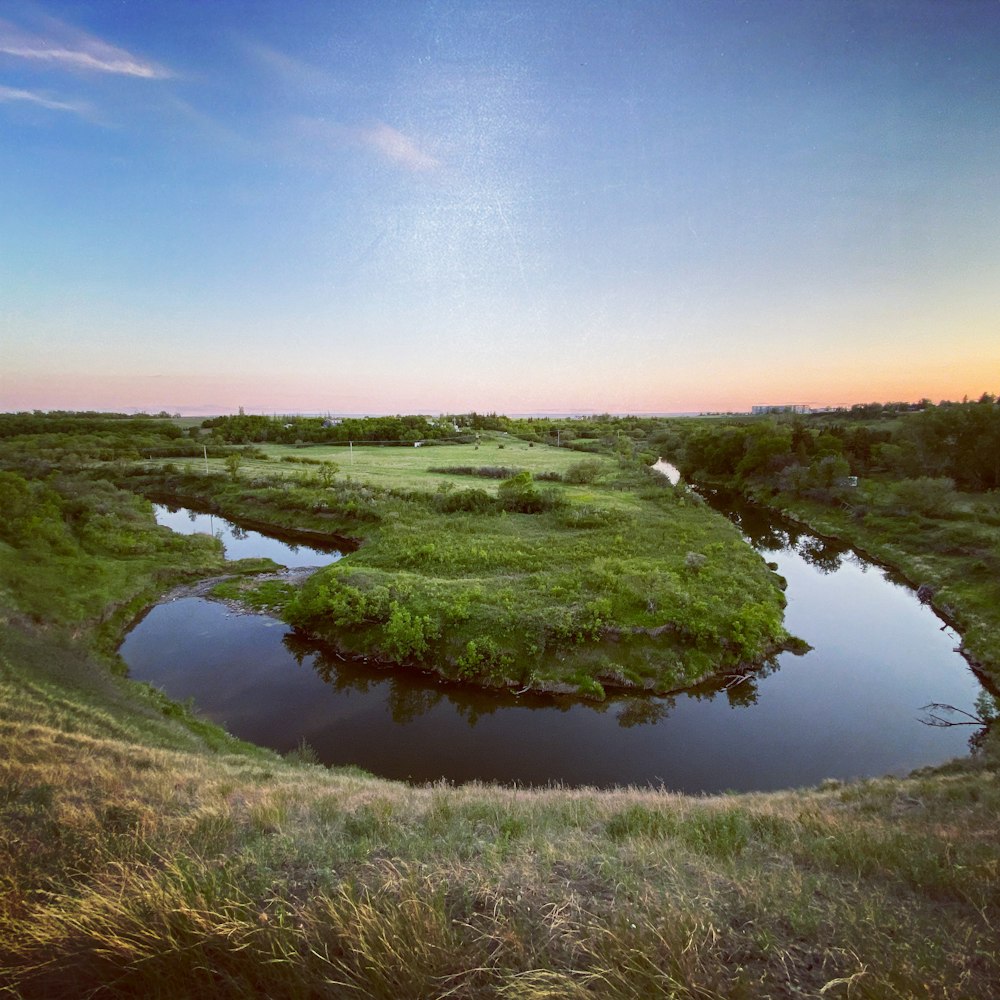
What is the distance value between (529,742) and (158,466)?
65.6m

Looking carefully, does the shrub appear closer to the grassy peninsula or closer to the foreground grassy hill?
the grassy peninsula

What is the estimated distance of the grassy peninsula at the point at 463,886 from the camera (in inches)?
126

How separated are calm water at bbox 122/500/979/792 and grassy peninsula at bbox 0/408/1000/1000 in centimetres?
492

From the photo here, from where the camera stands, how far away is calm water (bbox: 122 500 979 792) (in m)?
14.4

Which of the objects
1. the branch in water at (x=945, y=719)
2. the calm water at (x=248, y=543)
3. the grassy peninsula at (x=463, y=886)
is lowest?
the branch in water at (x=945, y=719)

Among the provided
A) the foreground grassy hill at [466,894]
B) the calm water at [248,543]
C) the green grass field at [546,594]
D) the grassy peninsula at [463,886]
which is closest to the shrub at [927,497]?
the green grass field at [546,594]

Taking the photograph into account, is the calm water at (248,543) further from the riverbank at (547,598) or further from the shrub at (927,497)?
the shrub at (927,497)

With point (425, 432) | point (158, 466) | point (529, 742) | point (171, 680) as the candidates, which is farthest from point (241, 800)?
point (425, 432)

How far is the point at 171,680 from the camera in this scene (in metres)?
18.3

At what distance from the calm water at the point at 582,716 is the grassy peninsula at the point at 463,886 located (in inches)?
194

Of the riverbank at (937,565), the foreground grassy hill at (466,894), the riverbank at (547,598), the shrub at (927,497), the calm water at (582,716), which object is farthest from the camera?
the shrub at (927,497)

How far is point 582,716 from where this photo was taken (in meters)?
16.3

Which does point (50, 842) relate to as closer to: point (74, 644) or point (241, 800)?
point (241, 800)

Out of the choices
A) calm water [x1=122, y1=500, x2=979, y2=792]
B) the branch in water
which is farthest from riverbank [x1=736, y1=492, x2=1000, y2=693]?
the branch in water
